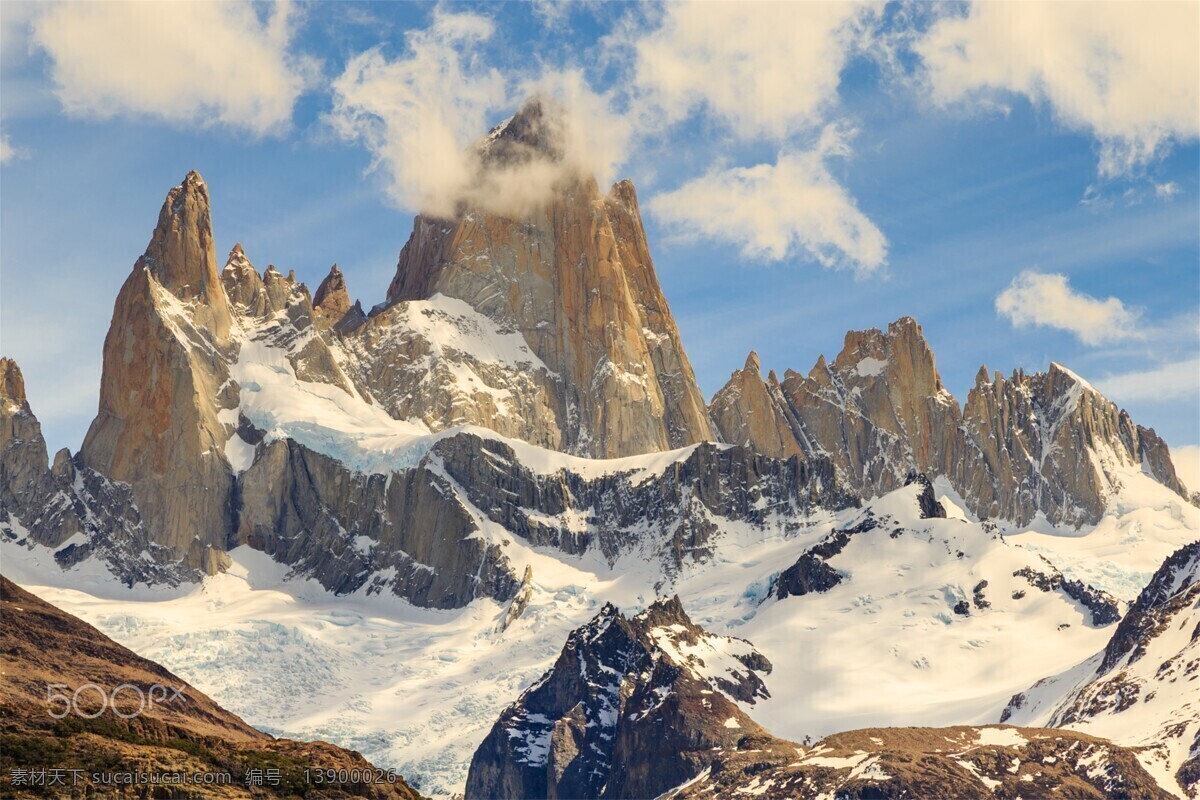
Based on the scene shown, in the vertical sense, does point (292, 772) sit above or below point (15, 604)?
below

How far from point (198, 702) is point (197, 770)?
66.9 meters

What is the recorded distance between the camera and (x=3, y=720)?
5007 inches

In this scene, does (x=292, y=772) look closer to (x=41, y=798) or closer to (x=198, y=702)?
(x=41, y=798)

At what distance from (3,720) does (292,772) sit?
1494 cm

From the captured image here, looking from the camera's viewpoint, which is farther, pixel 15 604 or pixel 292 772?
pixel 15 604

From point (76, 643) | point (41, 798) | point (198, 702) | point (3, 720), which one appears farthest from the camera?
point (198, 702)

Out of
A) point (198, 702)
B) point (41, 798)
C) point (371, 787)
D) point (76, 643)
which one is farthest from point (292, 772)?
point (198, 702)

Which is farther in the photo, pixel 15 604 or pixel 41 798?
pixel 15 604

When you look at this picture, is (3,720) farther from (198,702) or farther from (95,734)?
(198,702)

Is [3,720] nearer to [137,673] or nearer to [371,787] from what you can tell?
[371,787]

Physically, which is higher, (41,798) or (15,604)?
(15,604)

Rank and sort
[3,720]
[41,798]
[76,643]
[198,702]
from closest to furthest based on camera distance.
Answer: [41,798] → [3,720] → [76,643] → [198,702]

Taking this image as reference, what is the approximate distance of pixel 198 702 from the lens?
190625 millimetres

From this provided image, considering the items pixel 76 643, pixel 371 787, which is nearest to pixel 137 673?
pixel 76 643
